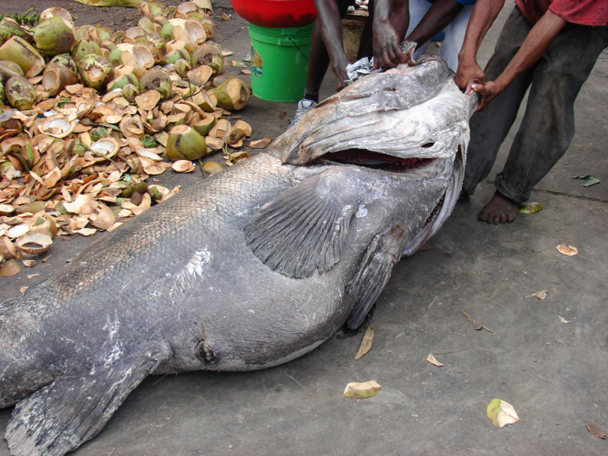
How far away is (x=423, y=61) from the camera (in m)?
2.51

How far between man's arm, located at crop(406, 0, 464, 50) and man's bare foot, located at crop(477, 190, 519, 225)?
1.12 metres

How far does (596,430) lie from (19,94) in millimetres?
4073

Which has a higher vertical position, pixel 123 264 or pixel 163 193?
pixel 123 264

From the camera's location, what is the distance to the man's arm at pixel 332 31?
291 cm

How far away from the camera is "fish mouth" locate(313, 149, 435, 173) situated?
2.23 meters

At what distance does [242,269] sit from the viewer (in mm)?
1912

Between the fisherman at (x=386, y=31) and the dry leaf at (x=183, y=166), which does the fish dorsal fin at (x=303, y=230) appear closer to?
the fisherman at (x=386, y=31)

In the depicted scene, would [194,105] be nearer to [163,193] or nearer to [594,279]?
[163,193]

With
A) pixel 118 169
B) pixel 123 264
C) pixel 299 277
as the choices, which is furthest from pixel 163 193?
pixel 299 277

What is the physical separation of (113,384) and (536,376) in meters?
1.73

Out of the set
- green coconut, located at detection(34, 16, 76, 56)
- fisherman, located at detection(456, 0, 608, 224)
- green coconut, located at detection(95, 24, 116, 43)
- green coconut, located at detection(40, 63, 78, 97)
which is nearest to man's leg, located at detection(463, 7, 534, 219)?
fisherman, located at detection(456, 0, 608, 224)

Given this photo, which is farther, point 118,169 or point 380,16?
point 118,169

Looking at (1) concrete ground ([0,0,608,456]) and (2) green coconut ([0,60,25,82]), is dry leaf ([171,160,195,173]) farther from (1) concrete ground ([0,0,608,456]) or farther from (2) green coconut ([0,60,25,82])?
(2) green coconut ([0,60,25,82])

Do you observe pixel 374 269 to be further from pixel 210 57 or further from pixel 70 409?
pixel 210 57
